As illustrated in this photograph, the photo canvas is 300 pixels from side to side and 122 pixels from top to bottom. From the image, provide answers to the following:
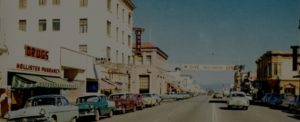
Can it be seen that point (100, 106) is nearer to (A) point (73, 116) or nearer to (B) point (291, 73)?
(A) point (73, 116)

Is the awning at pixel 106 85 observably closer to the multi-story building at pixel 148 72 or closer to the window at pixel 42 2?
the window at pixel 42 2

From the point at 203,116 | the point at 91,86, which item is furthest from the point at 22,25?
the point at 203,116

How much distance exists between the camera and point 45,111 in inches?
752

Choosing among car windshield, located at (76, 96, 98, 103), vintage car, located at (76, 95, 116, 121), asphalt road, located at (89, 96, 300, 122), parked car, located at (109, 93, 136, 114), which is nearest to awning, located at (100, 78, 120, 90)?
parked car, located at (109, 93, 136, 114)

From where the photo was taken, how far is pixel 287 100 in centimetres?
4588

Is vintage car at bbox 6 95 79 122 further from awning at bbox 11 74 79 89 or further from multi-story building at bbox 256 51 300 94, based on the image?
multi-story building at bbox 256 51 300 94

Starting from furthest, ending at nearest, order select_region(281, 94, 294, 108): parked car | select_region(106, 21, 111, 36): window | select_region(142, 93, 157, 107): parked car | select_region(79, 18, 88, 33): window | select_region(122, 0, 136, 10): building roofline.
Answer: select_region(122, 0, 136, 10): building roofline
select_region(106, 21, 111, 36): window
select_region(79, 18, 88, 33): window
select_region(142, 93, 157, 107): parked car
select_region(281, 94, 294, 108): parked car

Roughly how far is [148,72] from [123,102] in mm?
44517

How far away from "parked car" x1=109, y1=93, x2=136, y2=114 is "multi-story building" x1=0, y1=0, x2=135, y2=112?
3.05 metres

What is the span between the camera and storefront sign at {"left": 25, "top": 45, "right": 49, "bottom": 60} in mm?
28816

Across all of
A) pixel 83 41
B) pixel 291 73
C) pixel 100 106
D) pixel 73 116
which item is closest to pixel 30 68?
pixel 100 106

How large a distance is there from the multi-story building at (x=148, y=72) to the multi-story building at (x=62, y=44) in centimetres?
1206

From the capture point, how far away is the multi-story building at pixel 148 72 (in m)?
78.2

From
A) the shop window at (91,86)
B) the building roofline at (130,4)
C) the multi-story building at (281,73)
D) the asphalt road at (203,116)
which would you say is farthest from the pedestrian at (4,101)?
the multi-story building at (281,73)
